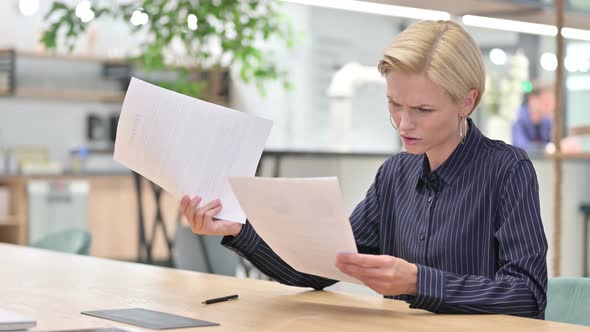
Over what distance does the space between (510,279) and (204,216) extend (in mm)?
620

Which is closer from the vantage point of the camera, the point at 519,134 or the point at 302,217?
the point at 302,217

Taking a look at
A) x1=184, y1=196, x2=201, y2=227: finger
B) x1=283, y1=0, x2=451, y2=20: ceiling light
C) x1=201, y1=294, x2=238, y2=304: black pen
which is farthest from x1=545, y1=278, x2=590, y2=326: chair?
x1=283, y1=0, x2=451, y2=20: ceiling light

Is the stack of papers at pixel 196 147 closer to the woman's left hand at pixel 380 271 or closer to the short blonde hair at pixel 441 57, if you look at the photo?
the woman's left hand at pixel 380 271

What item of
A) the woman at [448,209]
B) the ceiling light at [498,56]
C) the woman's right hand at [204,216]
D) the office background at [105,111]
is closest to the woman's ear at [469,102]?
the woman at [448,209]

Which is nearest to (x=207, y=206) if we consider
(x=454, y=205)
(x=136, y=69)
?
(x=454, y=205)

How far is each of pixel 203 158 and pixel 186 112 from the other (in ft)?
0.32

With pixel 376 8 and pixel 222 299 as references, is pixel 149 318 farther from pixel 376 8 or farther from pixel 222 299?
pixel 376 8

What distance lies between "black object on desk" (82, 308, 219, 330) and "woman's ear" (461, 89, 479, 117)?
635 mm

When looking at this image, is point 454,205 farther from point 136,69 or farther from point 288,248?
point 136,69

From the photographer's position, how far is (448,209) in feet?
6.31

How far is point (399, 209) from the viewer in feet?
6.77

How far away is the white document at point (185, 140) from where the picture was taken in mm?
1901

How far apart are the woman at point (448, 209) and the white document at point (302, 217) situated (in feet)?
0.15

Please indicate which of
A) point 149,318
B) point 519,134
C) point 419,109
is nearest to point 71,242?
point 149,318
